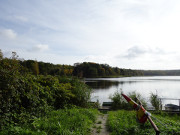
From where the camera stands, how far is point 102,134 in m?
4.65

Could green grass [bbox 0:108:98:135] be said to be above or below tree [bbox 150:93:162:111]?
→ above

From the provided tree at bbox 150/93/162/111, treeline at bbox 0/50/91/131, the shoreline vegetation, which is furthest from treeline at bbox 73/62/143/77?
the shoreline vegetation

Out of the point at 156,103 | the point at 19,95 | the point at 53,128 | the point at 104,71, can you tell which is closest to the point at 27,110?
the point at 19,95

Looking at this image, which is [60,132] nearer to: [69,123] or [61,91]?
[69,123]

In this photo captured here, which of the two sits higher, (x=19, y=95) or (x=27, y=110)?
(x=19, y=95)

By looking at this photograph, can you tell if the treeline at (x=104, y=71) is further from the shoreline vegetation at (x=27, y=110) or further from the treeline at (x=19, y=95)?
the shoreline vegetation at (x=27, y=110)

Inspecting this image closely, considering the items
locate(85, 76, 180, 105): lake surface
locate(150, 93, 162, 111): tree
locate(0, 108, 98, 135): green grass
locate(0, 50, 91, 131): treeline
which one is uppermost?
locate(0, 50, 91, 131): treeline

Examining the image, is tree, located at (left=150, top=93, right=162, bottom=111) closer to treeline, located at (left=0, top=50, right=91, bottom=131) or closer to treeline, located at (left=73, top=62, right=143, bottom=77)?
treeline, located at (left=0, top=50, right=91, bottom=131)

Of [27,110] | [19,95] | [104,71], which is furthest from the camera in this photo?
[104,71]

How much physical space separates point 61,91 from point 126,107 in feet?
16.2

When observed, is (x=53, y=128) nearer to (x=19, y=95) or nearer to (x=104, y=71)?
(x=19, y=95)

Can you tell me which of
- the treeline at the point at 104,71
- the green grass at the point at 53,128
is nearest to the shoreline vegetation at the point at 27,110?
the green grass at the point at 53,128

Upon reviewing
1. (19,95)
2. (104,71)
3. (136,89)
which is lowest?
(136,89)

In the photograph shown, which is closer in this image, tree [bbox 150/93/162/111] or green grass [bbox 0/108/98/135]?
green grass [bbox 0/108/98/135]
